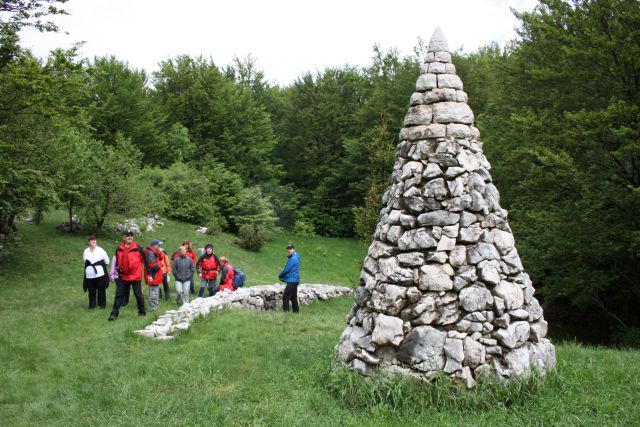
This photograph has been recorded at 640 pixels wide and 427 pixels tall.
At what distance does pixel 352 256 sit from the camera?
3350 centimetres

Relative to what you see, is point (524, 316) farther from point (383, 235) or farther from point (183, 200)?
point (183, 200)

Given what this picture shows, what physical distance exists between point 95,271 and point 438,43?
1009 cm

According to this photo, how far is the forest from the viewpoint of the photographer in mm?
13867

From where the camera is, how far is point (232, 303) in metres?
13.9

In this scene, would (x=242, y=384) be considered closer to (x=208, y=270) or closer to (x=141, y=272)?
(x=141, y=272)

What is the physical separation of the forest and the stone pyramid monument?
25.8ft

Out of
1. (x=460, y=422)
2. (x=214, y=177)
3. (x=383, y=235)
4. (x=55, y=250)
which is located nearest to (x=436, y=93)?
(x=383, y=235)

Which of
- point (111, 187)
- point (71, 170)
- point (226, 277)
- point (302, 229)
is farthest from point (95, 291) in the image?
point (302, 229)

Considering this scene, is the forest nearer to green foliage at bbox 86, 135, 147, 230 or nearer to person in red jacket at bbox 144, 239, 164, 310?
green foliage at bbox 86, 135, 147, 230

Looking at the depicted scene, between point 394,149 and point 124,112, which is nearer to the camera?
point 394,149

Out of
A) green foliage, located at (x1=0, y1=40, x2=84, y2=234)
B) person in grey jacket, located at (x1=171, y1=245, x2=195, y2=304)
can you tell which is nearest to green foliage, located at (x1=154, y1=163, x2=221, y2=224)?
green foliage, located at (x1=0, y1=40, x2=84, y2=234)

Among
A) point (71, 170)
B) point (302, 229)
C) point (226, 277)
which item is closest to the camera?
point (226, 277)

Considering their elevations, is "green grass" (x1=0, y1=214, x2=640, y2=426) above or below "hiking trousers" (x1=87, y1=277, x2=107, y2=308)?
below

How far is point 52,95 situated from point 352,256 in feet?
75.5
